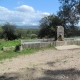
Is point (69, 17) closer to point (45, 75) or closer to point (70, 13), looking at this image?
point (70, 13)

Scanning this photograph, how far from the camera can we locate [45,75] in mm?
4938

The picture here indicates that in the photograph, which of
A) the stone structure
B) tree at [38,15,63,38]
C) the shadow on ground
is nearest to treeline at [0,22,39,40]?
tree at [38,15,63,38]

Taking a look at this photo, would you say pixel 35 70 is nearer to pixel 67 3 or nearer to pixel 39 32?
pixel 39 32

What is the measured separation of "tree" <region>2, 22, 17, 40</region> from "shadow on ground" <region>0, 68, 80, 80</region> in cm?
2573

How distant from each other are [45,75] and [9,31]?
27.6 metres

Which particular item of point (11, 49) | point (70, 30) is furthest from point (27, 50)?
point (70, 30)

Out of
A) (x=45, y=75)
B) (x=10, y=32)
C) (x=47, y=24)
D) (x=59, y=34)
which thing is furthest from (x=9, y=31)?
(x=45, y=75)

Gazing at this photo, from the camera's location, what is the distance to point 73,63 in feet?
19.7

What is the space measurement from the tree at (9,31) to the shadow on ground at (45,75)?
25.7 meters

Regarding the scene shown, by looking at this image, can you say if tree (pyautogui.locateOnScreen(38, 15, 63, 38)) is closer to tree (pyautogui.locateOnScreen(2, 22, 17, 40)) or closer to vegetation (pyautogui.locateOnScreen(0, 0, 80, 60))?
vegetation (pyautogui.locateOnScreen(0, 0, 80, 60))

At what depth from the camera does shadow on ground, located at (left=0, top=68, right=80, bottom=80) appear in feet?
15.5

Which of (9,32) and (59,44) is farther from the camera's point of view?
(9,32)

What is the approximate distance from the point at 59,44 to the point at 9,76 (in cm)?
654

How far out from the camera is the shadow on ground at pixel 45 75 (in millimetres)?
4730
